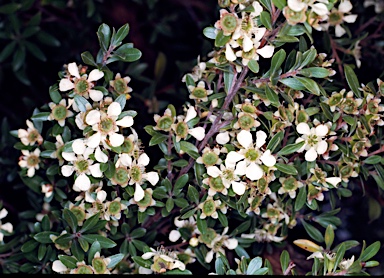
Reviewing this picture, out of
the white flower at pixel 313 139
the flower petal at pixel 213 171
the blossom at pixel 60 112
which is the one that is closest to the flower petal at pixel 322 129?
the white flower at pixel 313 139

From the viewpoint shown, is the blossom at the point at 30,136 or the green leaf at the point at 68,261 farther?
the blossom at the point at 30,136

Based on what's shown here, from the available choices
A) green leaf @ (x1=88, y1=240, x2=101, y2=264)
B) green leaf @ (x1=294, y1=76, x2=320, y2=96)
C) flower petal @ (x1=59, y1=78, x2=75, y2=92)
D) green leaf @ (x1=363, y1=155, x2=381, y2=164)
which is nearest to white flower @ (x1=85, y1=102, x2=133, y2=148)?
flower petal @ (x1=59, y1=78, x2=75, y2=92)

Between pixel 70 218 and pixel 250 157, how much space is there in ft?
1.31

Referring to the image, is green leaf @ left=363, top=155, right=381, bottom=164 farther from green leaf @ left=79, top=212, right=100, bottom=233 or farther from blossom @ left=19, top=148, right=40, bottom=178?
blossom @ left=19, top=148, right=40, bottom=178

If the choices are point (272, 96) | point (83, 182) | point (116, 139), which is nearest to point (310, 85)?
point (272, 96)

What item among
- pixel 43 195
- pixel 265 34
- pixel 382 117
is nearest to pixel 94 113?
pixel 265 34

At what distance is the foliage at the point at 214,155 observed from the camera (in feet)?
3.59

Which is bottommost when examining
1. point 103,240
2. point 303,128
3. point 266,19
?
point 103,240

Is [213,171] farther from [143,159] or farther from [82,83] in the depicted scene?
[82,83]

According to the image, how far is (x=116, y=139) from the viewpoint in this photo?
42.8 inches

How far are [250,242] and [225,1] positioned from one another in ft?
1.85

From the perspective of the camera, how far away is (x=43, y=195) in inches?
57.9

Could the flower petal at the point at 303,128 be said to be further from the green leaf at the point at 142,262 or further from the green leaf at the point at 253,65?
the green leaf at the point at 142,262

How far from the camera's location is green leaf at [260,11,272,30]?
1026 mm
